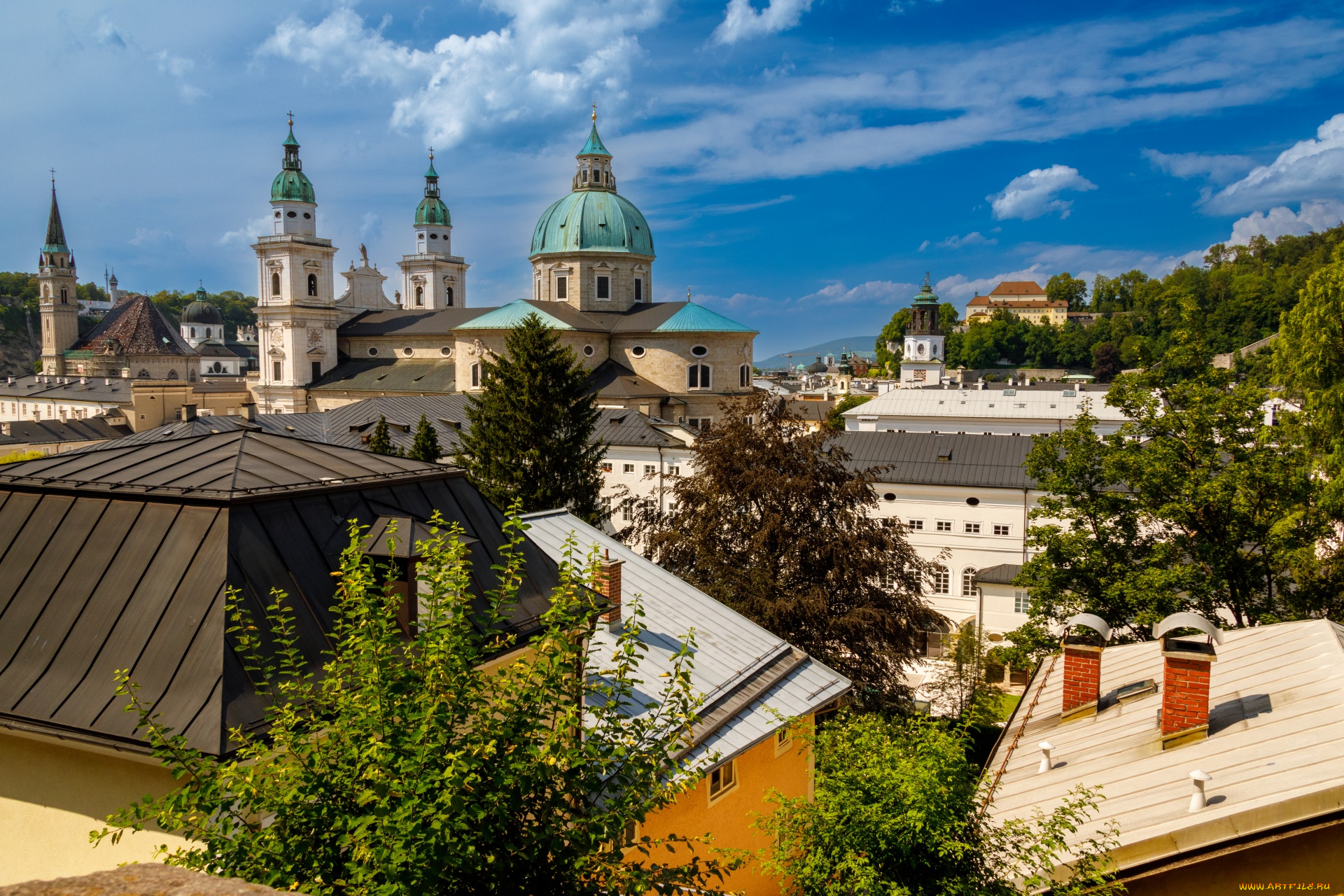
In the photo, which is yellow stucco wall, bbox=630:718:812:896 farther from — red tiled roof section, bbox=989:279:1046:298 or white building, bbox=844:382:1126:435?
red tiled roof section, bbox=989:279:1046:298

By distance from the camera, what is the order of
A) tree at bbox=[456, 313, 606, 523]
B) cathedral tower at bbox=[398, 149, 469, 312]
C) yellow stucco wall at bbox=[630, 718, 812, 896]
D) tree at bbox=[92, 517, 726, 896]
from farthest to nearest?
cathedral tower at bbox=[398, 149, 469, 312]
tree at bbox=[456, 313, 606, 523]
yellow stucco wall at bbox=[630, 718, 812, 896]
tree at bbox=[92, 517, 726, 896]

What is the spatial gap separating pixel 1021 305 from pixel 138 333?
13966 cm

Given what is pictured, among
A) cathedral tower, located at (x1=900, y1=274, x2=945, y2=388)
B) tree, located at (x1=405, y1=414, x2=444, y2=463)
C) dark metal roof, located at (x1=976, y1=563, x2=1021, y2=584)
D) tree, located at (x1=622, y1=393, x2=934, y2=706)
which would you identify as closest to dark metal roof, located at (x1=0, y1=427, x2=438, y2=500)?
tree, located at (x1=622, y1=393, x2=934, y2=706)

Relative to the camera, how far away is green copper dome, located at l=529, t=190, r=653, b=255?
61.9 metres

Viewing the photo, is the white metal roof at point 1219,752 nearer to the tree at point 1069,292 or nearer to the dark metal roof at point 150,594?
the dark metal roof at point 150,594

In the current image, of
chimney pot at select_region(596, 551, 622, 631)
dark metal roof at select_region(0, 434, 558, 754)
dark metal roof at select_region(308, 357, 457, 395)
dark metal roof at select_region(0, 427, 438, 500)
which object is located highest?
dark metal roof at select_region(308, 357, 457, 395)

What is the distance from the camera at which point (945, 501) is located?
31.6m

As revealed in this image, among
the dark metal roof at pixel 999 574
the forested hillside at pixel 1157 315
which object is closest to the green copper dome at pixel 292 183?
the dark metal roof at pixel 999 574

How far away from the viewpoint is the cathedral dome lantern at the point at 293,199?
221 feet

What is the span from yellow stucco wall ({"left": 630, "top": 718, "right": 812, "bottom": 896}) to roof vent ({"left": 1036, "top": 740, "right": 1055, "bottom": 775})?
2.49 metres

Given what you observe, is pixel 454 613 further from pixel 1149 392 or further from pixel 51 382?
pixel 51 382

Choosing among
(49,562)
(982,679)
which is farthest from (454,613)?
(982,679)

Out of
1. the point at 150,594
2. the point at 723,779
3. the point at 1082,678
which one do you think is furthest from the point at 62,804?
the point at 1082,678

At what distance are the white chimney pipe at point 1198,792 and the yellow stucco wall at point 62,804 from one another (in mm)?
7388
